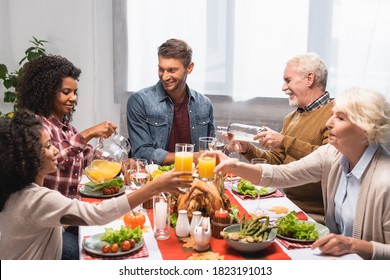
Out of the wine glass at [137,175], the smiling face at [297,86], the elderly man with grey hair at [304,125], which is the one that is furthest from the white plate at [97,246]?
the smiling face at [297,86]

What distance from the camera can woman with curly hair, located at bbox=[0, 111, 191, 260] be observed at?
1507 millimetres

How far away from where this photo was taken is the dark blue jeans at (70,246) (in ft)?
6.24

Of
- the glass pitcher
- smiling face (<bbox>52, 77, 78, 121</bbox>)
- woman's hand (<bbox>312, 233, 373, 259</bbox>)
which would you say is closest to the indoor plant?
smiling face (<bbox>52, 77, 78, 121</bbox>)

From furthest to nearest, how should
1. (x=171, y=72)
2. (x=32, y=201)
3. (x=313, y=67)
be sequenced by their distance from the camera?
(x=171, y=72) → (x=313, y=67) → (x=32, y=201)

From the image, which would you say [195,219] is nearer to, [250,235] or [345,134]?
[250,235]

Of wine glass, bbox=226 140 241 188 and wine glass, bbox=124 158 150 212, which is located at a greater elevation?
wine glass, bbox=226 140 241 188

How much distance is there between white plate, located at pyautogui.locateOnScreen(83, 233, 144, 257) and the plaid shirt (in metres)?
0.55

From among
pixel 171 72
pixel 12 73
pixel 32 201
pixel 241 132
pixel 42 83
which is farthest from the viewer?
pixel 12 73

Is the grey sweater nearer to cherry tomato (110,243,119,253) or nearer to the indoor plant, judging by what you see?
cherry tomato (110,243,119,253)

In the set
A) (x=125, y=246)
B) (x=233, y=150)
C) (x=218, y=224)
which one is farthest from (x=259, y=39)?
(x=125, y=246)

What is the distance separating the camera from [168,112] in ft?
9.76

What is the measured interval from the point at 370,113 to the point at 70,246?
1.32 m

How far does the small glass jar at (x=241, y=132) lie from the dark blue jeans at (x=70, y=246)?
2.95 ft

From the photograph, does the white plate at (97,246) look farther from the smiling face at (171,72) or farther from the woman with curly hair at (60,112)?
the smiling face at (171,72)
